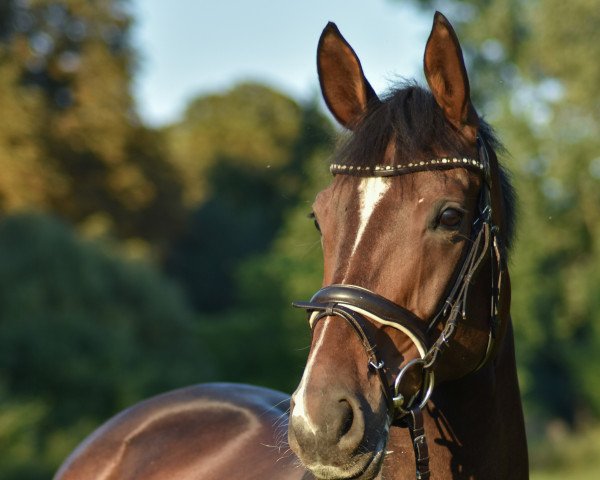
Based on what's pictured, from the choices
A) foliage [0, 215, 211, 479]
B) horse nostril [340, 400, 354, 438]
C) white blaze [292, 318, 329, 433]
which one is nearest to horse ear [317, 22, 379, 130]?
white blaze [292, 318, 329, 433]

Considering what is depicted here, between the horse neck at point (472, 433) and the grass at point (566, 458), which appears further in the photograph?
the grass at point (566, 458)

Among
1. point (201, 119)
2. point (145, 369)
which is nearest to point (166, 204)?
point (145, 369)

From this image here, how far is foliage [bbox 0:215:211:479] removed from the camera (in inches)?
689

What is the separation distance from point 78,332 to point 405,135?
16460 millimetres

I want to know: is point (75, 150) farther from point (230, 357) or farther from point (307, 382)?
point (307, 382)

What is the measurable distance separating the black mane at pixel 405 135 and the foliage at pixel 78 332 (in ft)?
38.0

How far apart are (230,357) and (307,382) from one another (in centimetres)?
2353

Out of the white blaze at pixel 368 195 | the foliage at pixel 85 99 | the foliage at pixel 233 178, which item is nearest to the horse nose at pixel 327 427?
the white blaze at pixel 368 195

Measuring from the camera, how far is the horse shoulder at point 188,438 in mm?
4539

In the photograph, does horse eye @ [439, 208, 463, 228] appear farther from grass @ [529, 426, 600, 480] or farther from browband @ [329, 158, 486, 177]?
grass @ [529, 426, 600, 480]

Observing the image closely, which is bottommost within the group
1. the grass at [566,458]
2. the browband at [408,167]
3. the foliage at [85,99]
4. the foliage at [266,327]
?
the grass at [566,458]

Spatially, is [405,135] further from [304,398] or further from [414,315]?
[304,398]

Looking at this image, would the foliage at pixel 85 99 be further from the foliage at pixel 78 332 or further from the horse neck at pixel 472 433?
the horse neck at pixel 472 433

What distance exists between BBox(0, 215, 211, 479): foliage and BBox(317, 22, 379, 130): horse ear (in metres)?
11.3
